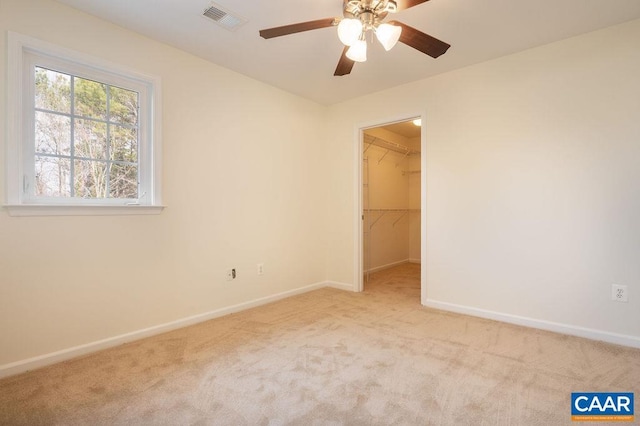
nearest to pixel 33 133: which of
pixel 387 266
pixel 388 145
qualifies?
pixel 388 145

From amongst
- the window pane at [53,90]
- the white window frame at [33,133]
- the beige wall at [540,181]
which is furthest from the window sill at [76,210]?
the beige wall at [540,181]

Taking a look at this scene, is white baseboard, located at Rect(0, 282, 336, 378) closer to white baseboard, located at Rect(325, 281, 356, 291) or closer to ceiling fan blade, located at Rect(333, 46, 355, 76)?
white baseboard, located at Rect(325, 281, 356, 291)

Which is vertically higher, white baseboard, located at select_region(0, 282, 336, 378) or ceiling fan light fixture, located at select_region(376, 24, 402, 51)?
ceiling fan light fixture, located at select_region(376, 24, 402, 51)

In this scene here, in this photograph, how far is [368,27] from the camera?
1.92 metres

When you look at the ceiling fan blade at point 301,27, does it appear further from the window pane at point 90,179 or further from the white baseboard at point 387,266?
the white baseboard at point 387,266

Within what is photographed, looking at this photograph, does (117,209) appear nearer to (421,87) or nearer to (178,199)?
(178,199)

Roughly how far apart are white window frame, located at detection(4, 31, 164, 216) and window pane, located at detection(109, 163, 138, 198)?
0.15 feet

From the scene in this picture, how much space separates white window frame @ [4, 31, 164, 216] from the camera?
6.51 feet

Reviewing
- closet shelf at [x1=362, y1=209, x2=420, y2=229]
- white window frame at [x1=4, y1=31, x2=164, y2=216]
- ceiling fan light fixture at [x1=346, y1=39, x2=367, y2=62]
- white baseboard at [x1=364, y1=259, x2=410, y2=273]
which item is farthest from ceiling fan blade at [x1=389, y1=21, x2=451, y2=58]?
white baseboard at [x1=364, y1=259, x2=410, y2=273]

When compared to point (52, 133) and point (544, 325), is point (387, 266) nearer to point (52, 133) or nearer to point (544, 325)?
point (544, 325)

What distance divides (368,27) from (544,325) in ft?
9.18

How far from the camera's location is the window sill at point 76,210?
2.00 meters

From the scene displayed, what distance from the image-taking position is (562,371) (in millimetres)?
2018

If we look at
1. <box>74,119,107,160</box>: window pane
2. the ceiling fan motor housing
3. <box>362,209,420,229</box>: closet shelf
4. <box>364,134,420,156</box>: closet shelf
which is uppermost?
the ceiling fan motor housing
